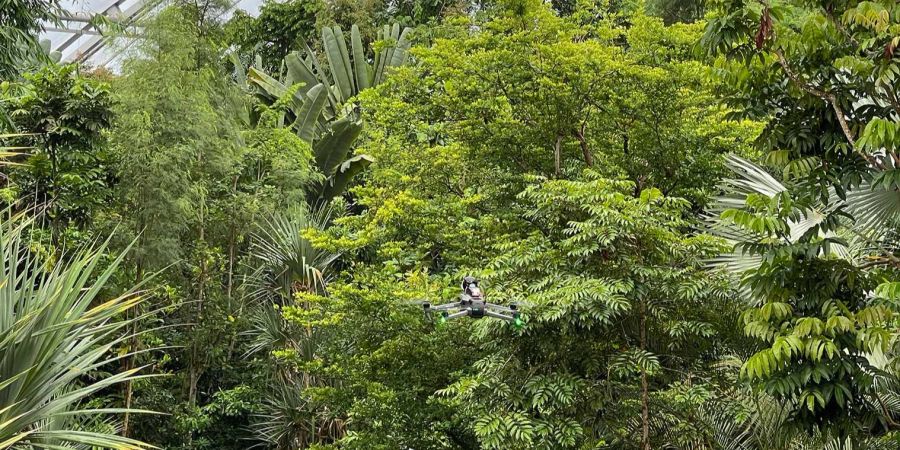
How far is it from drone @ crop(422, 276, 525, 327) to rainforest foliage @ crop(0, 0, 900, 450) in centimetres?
25

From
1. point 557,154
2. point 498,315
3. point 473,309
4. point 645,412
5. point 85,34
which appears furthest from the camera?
point 85,34

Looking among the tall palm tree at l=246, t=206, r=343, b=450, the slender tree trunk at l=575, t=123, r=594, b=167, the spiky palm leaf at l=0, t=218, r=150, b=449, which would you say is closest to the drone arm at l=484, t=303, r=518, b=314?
the spiky palm leaf at l=0, t=218, r=150, b=449

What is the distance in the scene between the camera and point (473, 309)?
543 centimetres

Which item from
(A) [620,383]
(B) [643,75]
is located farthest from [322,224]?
(A) [620,383]

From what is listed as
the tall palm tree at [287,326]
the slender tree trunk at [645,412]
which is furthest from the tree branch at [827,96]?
the tall palm tree at [287,326]

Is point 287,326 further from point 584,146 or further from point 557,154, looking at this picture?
point 584,146

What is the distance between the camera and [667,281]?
Result: 6.30 m

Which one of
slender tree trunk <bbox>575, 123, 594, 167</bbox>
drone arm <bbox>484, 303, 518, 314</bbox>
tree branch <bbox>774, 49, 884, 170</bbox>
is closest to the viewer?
tree branch <bbox>774, 49, 884, 170</bbox>

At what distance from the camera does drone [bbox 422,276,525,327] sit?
17.9 ft

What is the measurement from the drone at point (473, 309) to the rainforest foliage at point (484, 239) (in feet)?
0.81

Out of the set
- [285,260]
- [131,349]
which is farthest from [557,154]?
[131,349]

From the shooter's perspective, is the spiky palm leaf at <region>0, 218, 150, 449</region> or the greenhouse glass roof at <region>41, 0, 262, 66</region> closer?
the spiky palm leaf at <region>0, 218, 150, 449</region>

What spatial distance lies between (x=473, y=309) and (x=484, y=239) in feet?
8.77

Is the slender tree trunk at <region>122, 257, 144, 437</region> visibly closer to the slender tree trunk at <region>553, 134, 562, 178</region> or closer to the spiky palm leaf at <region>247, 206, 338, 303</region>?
the spiky palm leaf at <region>247, 206, 338, 303</region>
